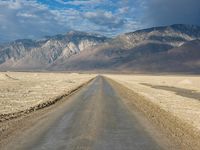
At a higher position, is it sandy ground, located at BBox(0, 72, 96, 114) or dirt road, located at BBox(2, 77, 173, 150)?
dirt road, located at BBox(2, 77, 173, 150)

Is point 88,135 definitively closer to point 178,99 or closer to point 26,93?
point 178,99

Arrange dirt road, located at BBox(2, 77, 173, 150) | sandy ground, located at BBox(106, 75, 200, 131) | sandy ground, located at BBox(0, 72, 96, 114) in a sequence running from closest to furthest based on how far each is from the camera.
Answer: dirt road, located at BBox(2, 77, 173, 150)
sandy ground, located at BBox(106, 75, 200, 131)
sandy ground, located at BBox(0, 72, 96, 114)

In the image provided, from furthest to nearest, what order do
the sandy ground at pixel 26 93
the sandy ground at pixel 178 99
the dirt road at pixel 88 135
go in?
1. the sandy ground at pixel 26 93
2. the sandy ground at pixel 178 99
3. the dirt road at pixel 88 135

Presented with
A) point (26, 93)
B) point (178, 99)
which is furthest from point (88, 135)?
point (26, 93)

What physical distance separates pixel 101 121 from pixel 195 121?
215 inches

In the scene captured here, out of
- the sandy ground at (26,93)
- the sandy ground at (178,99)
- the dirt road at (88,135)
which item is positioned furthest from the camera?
the sandy ground at (26,93)

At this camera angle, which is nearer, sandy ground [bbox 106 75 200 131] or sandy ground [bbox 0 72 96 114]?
sandy ground [bbox 106 75 200 131]

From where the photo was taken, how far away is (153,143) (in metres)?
12.8

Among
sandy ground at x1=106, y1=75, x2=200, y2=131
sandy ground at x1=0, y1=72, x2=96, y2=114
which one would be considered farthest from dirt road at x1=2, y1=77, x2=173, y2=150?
sandy ground at x1=0, y1=72, x2=96, y2=114

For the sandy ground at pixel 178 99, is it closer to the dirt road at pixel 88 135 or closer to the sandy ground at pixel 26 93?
the dirt road at pixel 88 135

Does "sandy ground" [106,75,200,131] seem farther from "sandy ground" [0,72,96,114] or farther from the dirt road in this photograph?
"sandy ground" [0,72,96,114]

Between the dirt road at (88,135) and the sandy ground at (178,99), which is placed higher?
the dirt road at (88,135)

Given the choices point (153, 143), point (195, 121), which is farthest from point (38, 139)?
point (195, 121)

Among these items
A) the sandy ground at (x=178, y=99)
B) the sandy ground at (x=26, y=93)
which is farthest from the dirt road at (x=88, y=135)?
the sandy ground at (x=26, y=93)
